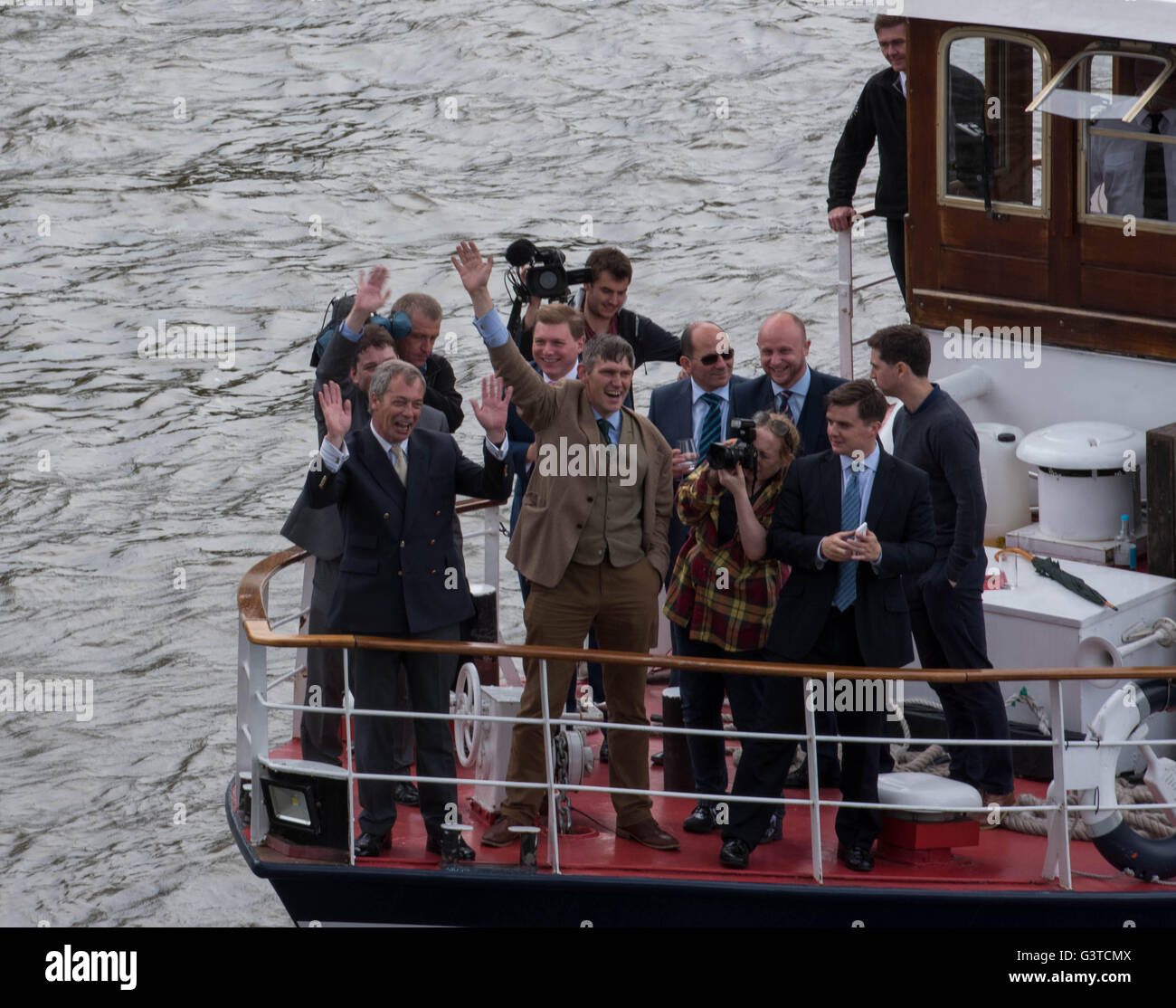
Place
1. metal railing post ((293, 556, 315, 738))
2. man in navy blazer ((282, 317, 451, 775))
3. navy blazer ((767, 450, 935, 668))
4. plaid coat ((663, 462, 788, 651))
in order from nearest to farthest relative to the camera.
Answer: navy blazer ((767, 450, 935, 668)), plaid coat ((663, 462, 788, 651)), man in navy blazer ((282, 317, 451, 775)), metal railing post ((293, 556, 315, 738))

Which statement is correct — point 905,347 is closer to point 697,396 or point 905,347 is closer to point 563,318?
point 697,396

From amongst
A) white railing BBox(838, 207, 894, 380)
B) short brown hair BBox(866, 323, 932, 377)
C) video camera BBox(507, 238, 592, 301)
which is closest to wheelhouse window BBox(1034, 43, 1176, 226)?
white railing BBox(838, 207, 894, 380)

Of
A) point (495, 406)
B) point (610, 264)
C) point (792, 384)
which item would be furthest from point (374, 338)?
point (792, 384)

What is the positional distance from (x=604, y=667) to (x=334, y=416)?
1.57m

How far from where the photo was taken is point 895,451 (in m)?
7.55

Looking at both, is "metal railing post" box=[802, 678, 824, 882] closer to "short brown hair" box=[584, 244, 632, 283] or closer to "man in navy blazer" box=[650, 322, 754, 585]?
"man in navy blazer" box=[650, 322, 754, 585]

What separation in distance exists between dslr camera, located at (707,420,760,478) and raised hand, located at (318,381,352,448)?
1.47 m

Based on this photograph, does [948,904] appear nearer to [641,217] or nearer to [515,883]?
[515,883]

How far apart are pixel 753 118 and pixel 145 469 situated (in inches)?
507

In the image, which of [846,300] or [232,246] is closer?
[846,300]

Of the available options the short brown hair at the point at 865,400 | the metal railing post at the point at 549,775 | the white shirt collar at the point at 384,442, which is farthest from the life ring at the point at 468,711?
the short brown hair at the point at 865,400

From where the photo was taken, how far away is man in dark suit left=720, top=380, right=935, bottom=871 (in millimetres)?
6711

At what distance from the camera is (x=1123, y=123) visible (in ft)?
28.0

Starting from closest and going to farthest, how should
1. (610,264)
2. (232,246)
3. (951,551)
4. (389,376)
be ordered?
(389,376) → (951,551) → (610,264) → (232,246)
